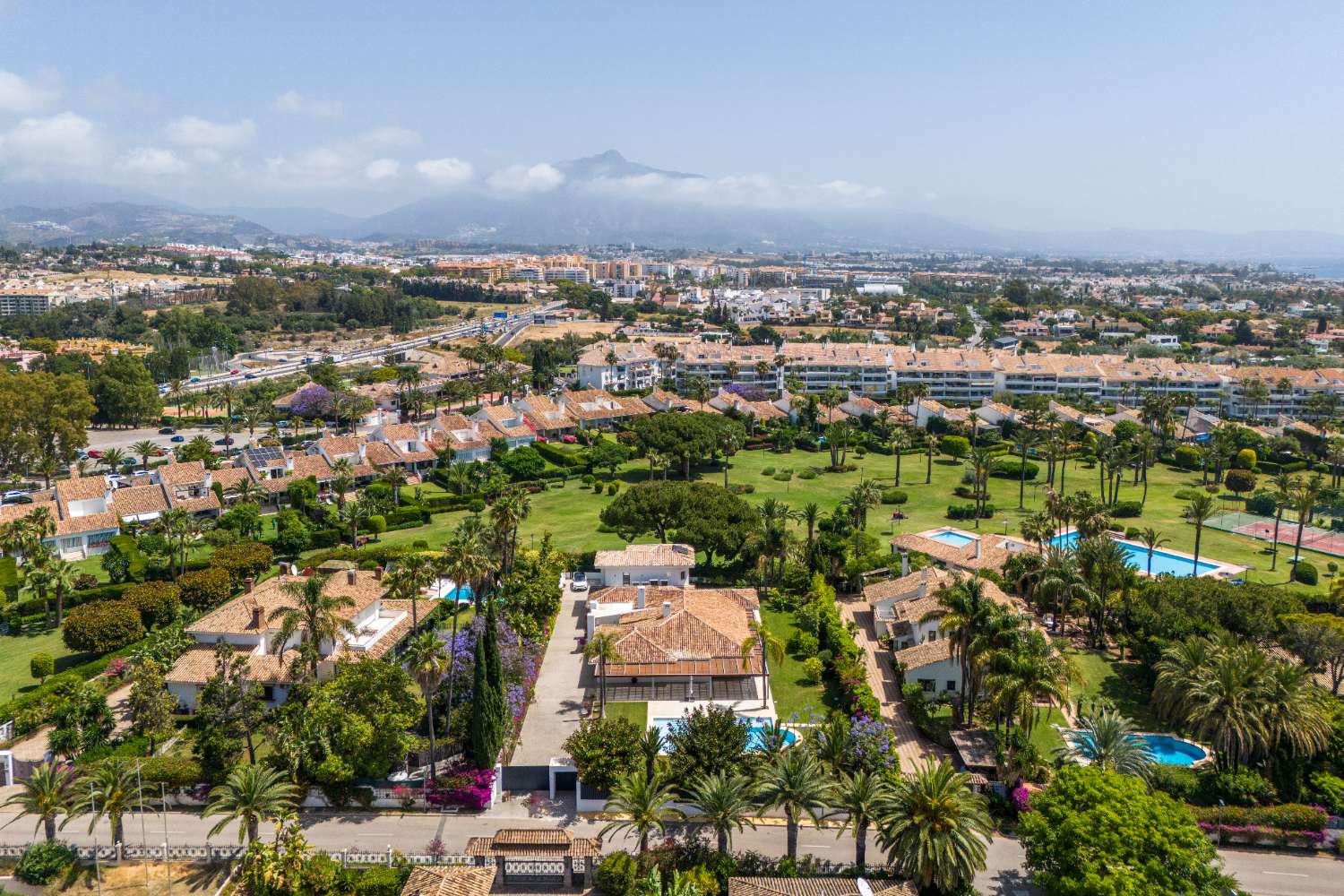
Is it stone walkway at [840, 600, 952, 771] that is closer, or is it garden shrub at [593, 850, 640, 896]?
garden shrub at [593, 850, 640, 896]

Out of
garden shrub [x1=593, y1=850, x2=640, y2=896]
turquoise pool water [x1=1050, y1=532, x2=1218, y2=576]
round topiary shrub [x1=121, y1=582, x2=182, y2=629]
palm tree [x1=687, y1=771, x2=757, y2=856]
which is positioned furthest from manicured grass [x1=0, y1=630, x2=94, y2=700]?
turquoise pool water [x1=1050, y1=532, x2=1218, y2=576]

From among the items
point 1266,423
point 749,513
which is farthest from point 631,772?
point 1266,423

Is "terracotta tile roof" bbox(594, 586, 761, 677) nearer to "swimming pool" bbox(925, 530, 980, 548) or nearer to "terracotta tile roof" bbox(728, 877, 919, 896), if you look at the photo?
"terracotta tile roof" bbox(728, 877, 919, 896)

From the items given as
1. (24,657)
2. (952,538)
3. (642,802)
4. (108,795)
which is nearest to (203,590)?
(24,657)

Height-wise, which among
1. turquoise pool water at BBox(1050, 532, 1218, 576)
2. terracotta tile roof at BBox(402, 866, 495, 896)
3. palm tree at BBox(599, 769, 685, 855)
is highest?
palm tree at BBox(599, 769, 685, 855)

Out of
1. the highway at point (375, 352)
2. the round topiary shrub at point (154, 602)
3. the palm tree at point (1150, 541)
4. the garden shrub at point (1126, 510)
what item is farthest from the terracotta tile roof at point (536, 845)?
the highway at point (375, 352)

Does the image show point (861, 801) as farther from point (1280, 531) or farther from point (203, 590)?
point (1280, 531)

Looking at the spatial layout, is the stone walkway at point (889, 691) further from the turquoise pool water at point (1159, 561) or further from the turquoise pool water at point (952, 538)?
the turquoise pool water at point (1159, 561)
